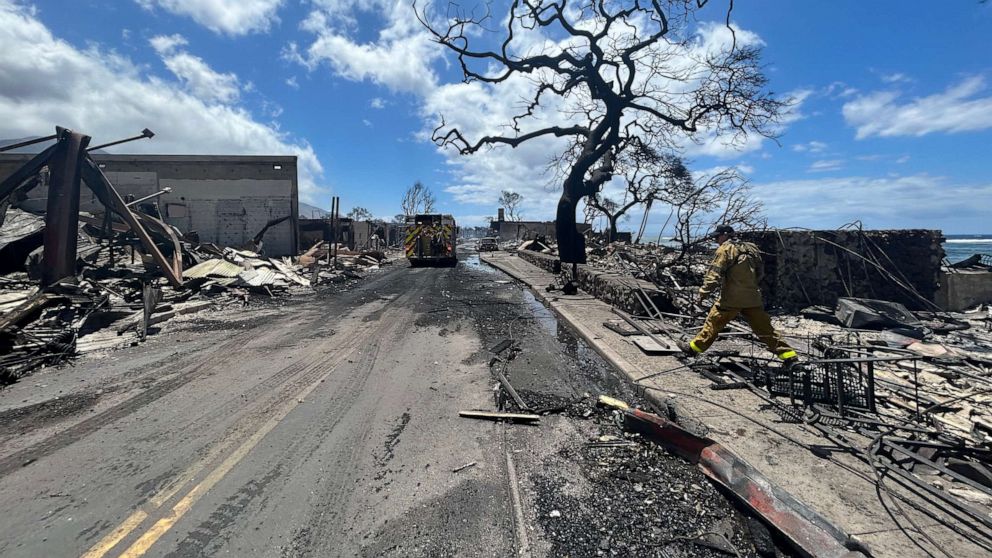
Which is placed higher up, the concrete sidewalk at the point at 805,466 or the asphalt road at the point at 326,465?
the concrete sidewalk at the point at 805,466

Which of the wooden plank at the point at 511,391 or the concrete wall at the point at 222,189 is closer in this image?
the wooden plank at the point at 511,391

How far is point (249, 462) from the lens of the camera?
3.43 m

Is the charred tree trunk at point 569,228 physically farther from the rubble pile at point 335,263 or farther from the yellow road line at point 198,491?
the yellow road line at point 198,491

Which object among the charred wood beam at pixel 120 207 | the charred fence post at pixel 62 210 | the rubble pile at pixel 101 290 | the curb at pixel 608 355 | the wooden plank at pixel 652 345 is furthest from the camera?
the charred wood beam at pixel 120 207

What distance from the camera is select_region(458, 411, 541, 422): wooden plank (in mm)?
4250

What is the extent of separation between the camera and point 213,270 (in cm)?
1334

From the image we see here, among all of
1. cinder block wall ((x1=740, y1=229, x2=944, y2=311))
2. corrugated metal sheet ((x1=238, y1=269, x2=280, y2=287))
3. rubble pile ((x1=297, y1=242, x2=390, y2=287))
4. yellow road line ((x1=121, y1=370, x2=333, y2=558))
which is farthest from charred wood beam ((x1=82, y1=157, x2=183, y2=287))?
cinder block wall ((x1=740, y1=229, x2=944, y2=311))


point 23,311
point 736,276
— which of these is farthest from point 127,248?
point 736,276

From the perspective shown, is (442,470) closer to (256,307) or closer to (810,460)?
(810,460)

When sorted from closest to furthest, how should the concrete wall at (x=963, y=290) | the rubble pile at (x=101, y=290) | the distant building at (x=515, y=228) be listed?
the rubble pile at (x=101, y=290) < the concrete wall at (x=963, y=290) < the distant building at (x=515, y=228)

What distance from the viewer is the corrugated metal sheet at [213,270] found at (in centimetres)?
1302

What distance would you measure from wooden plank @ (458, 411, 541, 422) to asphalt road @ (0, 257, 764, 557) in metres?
0.10

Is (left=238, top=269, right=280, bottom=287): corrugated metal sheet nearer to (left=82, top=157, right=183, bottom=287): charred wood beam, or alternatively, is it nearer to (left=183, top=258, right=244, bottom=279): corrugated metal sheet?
(left=183, top=258, right=244, bottom=279): corrugated metal sheet

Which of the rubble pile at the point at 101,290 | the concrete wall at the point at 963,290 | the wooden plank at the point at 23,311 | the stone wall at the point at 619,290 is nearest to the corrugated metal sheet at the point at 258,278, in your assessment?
the rubble pile at the point at 101,290
